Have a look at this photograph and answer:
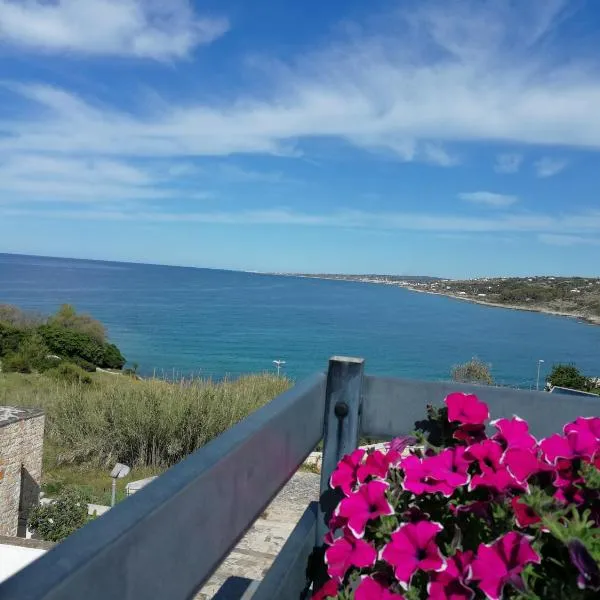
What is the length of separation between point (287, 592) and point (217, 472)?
484 millimetres

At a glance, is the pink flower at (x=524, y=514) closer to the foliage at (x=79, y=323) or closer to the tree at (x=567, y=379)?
the tree at (x=567, y=379)

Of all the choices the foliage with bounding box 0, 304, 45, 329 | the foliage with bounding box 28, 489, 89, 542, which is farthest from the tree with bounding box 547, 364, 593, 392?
the foliage with bounding box 0, 304, 45, 329

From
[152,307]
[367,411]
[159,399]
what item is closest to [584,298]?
[152,307]

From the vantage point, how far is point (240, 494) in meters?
0.89

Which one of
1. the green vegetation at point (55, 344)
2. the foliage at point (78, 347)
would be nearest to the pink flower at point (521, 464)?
the green vegetation at point (55, 344)

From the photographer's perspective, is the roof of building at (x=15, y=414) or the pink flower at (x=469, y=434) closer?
the pink flower at (x=469, y=434)

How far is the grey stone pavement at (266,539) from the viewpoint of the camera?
13.0 feet

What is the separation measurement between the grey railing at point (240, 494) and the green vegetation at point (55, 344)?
2840cm

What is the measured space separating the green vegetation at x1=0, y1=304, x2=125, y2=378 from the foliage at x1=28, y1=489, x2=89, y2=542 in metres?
18.7

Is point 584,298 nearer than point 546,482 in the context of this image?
No

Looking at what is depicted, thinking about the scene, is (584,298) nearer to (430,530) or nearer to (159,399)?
(159,399)

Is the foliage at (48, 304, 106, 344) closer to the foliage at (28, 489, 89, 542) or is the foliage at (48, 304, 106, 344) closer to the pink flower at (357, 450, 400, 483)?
the foliage at (28, 489, 89, 542)

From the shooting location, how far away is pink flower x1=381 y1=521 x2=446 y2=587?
93 centimetres

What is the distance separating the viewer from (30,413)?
11.0 metres
